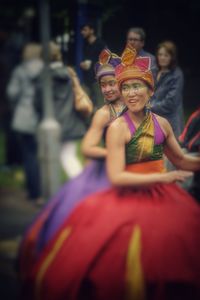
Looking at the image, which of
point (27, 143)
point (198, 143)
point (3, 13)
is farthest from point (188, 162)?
point (3, 13)

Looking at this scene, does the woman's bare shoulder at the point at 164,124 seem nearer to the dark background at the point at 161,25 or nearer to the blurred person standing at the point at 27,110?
the dark background at the point at 161,25

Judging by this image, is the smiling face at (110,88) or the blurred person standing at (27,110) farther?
the blurred person standing at (27,110)

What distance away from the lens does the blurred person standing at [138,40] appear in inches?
67.7

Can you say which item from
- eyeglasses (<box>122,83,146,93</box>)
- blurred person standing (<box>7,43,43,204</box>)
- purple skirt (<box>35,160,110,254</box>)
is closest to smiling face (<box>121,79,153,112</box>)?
eyeglasses (<box>122,83,146,93</box>)

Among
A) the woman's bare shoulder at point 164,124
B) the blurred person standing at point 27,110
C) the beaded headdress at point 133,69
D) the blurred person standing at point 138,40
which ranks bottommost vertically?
the blurred person standing at point 27,110

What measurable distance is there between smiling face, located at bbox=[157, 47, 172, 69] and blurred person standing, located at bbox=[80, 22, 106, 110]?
4.2 inches

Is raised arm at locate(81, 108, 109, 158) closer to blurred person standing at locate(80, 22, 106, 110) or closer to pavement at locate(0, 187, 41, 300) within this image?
blurred person standing at locate(80, 22, 106, 110)

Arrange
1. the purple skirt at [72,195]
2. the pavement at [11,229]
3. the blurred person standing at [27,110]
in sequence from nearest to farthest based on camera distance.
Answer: the purple skirt at [72,195] < the pavement at [11,229] < the blurred person standing at [27,110]

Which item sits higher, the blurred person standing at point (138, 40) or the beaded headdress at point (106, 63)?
the blurred person standing at point (138, 40)

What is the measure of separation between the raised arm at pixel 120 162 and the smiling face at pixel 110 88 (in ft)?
0.15

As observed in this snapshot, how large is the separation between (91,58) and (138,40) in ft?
0.38

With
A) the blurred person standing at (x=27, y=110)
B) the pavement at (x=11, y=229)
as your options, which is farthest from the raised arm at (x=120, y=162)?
the blurred person standing at (x=27, y=110)

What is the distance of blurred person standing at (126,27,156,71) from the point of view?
172 centimetres

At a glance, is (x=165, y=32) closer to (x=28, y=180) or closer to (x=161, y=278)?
(x=161, y=278)
